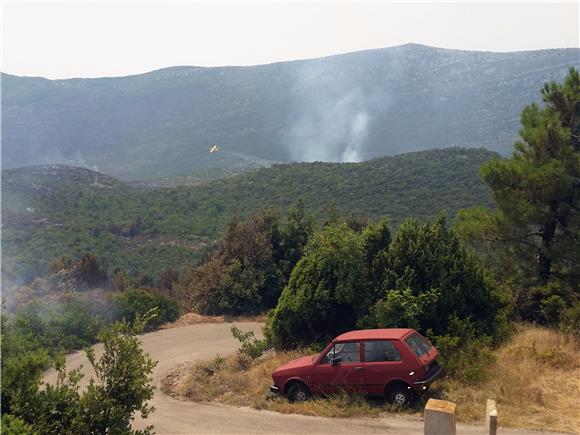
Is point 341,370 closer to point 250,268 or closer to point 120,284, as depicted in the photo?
point 250,268

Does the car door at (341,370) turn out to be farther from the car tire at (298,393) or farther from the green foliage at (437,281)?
the green foliage at (437,281)

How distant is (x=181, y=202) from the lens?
6231 centimetres

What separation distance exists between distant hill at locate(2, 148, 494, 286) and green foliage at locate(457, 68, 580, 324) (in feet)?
83.3

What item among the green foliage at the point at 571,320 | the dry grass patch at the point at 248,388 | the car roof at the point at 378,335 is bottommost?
the dry grass patch at the point at 248,388

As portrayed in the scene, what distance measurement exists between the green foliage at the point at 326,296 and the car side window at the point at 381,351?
11.4 feet

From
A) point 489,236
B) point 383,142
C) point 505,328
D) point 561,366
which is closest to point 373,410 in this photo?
point 561,366

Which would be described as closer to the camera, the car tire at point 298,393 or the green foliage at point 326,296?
the car tire at point 298,393

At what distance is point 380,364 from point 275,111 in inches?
5820

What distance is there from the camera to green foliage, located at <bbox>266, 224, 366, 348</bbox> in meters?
15.4

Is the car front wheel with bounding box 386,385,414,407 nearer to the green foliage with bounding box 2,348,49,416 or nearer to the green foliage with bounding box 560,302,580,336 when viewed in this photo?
the green foliage with bounding box 560,302,580,336

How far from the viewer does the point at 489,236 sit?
18266 millimetres

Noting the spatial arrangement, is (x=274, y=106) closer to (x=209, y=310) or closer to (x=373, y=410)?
(x=209, y=310)

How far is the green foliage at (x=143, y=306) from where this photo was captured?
76.6 feet

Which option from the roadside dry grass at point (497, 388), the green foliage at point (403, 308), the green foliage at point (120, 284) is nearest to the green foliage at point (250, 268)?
the green foliage at point (120, 284)
